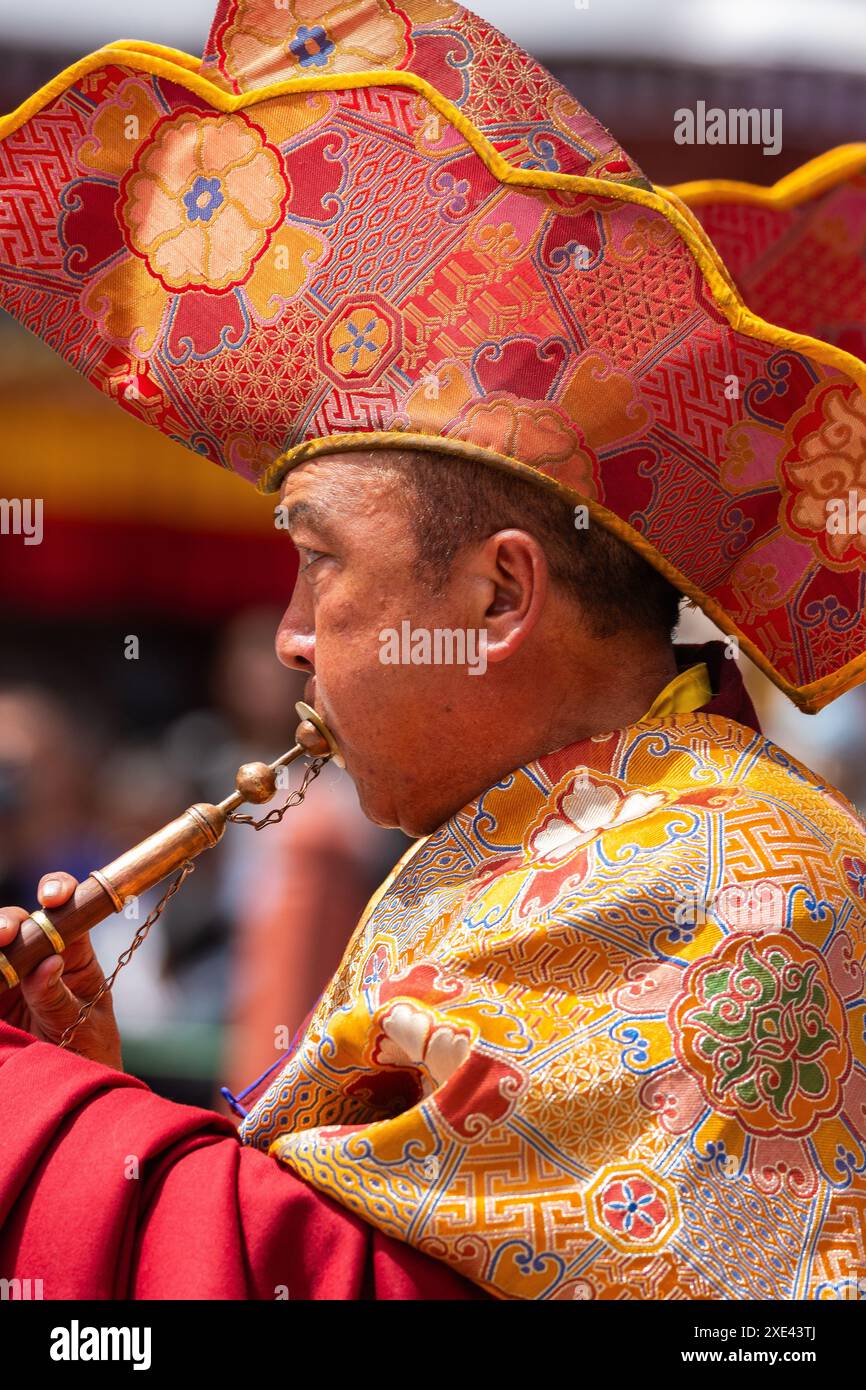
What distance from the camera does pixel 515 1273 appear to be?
2.00m

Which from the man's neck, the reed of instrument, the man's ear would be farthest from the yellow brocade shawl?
the reed of instrument

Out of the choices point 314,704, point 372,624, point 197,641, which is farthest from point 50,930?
point 197,641

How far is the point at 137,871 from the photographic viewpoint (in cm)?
257

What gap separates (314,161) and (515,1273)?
1.58 metres

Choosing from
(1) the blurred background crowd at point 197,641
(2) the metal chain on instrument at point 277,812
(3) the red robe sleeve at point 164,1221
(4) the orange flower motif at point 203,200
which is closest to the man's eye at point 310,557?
(2) the metal chain on instrument at point 277,812

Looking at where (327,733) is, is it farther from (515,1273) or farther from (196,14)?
(196,14)

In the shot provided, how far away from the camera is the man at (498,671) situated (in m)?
2.04

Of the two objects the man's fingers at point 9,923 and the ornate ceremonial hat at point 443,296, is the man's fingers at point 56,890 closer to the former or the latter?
the man's fingers at point 9,923

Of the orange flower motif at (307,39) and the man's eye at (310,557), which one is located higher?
the orange flower motif at (307,39)

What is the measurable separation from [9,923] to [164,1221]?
598mm

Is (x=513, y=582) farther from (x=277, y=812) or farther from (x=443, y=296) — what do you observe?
(x=277, y=812)

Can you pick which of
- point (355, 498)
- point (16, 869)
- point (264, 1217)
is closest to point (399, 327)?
point (355, 498)

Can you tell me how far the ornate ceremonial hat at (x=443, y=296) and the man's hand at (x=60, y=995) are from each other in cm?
73

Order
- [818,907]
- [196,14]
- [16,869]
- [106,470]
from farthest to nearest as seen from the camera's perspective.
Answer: [106,470] → [196,14] → [16,869] → [818,907]
